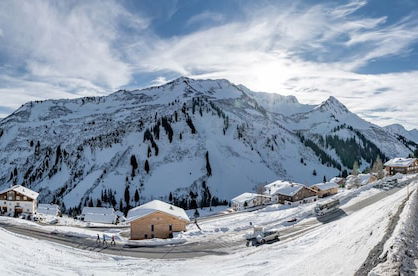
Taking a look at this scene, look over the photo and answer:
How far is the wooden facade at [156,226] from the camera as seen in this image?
218 feet

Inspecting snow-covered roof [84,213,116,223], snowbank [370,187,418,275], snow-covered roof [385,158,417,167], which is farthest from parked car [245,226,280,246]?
snow-covered roof [385,158,417,167]

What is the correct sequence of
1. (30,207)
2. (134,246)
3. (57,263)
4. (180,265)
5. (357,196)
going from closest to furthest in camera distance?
(57,263), (180,265), (134,246), (357,196), (30,207)

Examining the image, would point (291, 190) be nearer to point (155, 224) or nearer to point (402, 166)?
point (402, 166)

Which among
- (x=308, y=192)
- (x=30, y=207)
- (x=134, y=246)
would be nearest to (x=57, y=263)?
(x=134, y=246)

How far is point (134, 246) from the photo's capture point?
52938mm

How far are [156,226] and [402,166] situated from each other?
344ft

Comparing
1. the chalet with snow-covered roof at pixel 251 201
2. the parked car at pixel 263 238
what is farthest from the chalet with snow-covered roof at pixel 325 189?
the parked car at pixel 263 238

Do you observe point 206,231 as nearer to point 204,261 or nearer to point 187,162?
point 204,261

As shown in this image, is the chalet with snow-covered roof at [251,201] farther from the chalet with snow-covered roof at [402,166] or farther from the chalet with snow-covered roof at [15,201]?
the chalet with snow-covered roof at [15,201]

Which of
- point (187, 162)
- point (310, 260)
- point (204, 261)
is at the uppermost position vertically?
point (187, 162)

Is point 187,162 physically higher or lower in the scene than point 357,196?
higher

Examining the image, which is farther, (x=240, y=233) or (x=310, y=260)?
(x=240, y=233)

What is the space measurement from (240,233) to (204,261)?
20.9 meters

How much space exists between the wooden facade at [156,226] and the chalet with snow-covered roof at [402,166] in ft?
329
